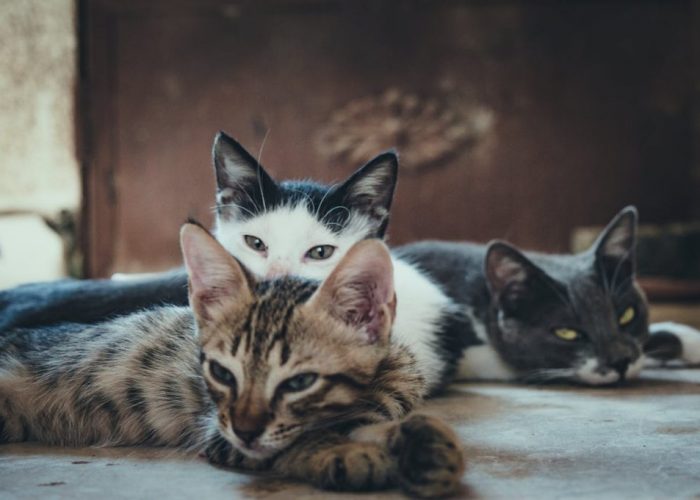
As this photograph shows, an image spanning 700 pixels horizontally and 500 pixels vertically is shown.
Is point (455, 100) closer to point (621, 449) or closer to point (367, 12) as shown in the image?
point (367, 12)

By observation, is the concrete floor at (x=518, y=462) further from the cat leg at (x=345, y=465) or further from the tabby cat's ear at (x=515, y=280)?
the tabby cat's ear at (x=515, y=280)

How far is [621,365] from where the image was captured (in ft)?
7.93

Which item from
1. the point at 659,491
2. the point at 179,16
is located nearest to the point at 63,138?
the point at 179,16

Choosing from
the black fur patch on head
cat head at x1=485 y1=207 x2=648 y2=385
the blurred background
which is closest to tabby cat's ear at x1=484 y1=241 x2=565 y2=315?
cat head at x1=485 y1=207 x2=648 y2=385

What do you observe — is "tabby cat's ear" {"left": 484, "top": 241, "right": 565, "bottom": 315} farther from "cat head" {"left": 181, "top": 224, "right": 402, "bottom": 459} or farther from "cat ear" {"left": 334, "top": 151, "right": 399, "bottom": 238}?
"cat head" {"left": 181, "top": 224, "right": 402, "bottom": 459}

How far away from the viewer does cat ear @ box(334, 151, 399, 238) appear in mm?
2197

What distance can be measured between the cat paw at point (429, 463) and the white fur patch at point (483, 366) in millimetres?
1403

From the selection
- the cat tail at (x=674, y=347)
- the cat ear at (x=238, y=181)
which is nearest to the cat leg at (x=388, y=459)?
the cat ear at (x=238, y=181)

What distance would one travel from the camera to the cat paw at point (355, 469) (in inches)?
51.4

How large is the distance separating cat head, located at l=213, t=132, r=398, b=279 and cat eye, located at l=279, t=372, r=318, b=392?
2.28 ft

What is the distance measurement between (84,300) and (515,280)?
1384 millimetres

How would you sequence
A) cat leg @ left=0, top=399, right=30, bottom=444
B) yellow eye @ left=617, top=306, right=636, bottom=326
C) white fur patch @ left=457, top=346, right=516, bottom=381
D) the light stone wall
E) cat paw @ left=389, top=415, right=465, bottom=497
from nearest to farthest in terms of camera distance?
cat paw @ left=389, top=415, right=465, bottom=497 < cat leg @ left=0, top=399, right=30, bottom=444 < yellow eye @ left=617, top=306, right=636, bottom=326 < white fur patch @ left=457, top=346, right=516, bottom=381 < the light stone wall

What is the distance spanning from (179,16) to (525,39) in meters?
2.05

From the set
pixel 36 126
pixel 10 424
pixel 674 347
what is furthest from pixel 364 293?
pixel 36 126
